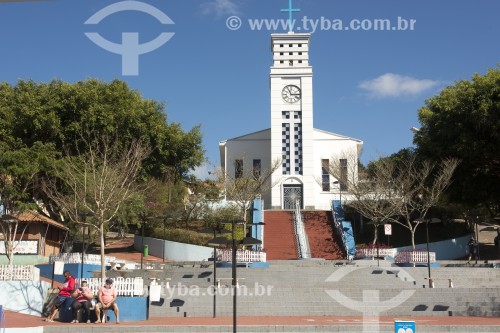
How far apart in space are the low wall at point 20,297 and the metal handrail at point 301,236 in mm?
17932

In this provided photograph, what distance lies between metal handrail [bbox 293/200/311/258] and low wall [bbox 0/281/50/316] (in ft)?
58.8

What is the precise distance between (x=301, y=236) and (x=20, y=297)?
2146 centimetres

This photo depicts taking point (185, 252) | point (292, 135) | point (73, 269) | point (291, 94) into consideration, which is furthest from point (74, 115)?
point (291, 94)

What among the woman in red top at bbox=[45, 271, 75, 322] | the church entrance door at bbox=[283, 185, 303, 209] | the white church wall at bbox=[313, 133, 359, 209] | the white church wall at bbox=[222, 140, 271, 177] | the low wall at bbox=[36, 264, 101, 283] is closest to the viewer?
the woman in red top at bbox=[45, 271, 75, 322]

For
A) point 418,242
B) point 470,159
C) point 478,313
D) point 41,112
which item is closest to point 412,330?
point 478,313

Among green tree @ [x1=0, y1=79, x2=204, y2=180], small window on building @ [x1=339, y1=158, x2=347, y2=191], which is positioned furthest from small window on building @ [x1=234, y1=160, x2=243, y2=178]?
green tree @ [x1=0, y1=79, x2=204, y2=180]

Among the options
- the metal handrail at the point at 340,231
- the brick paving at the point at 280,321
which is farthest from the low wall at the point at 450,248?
the brick paving at the point at 280,321

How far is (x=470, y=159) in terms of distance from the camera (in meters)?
31.3

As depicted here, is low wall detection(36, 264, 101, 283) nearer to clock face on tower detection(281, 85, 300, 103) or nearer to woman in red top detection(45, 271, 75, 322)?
woman in red top detection(45, 271, 75, 322)

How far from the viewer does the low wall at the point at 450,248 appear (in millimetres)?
33000

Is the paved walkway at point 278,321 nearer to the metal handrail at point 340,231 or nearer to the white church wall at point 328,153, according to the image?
the metal handrail at point 340,231

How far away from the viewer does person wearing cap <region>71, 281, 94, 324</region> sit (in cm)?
1520

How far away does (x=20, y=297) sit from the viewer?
54.1ft

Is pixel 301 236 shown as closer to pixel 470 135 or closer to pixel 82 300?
pixel 470 135
